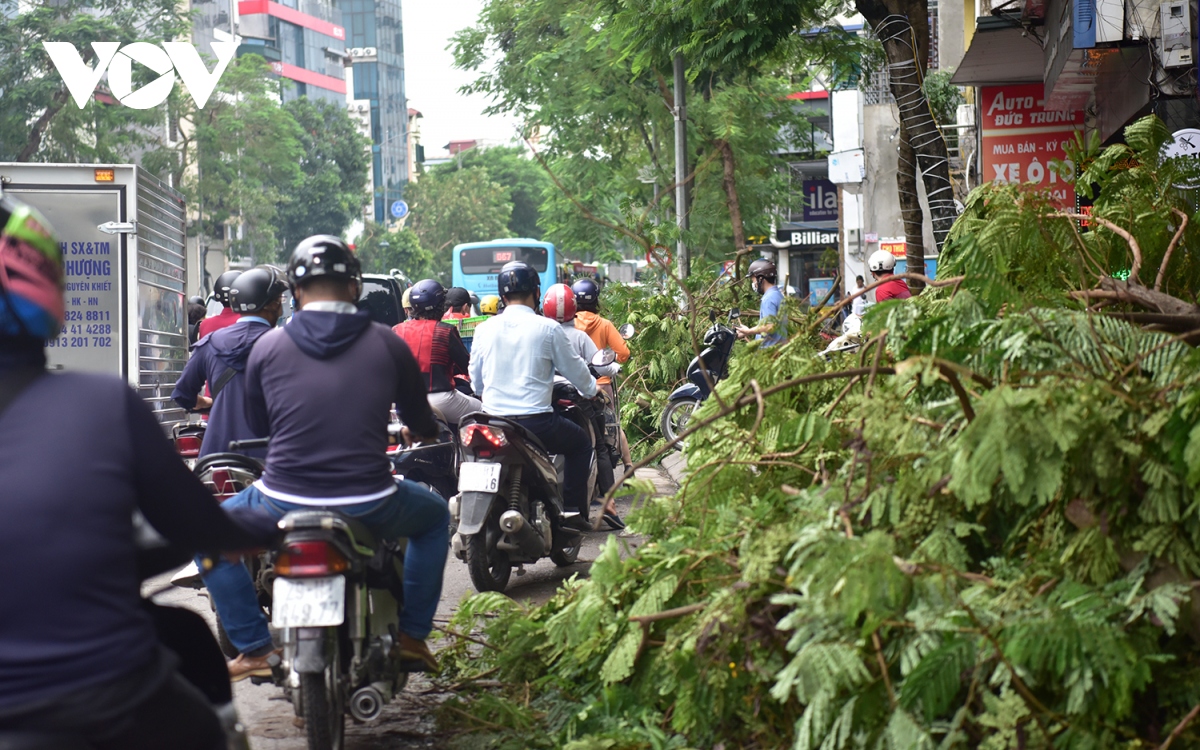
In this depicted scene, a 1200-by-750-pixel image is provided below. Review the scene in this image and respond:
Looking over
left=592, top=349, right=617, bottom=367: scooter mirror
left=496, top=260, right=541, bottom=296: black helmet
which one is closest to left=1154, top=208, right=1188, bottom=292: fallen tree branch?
left=496, top=260, right=541, bottom=296: black helmet

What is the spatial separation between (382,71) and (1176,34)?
133m

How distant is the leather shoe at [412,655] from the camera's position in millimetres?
4457

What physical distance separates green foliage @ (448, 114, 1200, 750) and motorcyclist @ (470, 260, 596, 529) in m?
2.41

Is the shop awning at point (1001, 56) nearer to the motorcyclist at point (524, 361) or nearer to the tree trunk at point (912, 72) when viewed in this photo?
the tree trunk at point (912, 72)

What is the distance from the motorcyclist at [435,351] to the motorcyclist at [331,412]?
13.4 ft

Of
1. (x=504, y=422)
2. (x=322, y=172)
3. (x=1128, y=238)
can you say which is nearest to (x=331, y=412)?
(x=504, y=422)

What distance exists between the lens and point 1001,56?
13383 mm

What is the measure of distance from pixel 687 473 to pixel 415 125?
137 metres

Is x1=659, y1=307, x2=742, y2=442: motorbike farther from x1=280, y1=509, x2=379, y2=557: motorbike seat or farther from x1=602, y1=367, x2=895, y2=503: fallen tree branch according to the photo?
x1=280, y1=509, x2=379, y2=557: motorbike seat

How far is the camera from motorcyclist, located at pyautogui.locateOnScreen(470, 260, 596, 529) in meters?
7.04

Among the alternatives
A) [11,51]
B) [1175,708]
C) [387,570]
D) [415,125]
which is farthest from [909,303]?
[415,125]

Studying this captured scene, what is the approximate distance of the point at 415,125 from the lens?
451ft

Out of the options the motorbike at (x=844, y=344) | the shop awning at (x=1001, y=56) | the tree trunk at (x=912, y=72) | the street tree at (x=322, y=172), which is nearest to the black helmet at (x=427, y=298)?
the tree trunk at (x=912, y=72)

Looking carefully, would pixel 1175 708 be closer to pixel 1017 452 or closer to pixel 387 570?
pixel 1017 452
